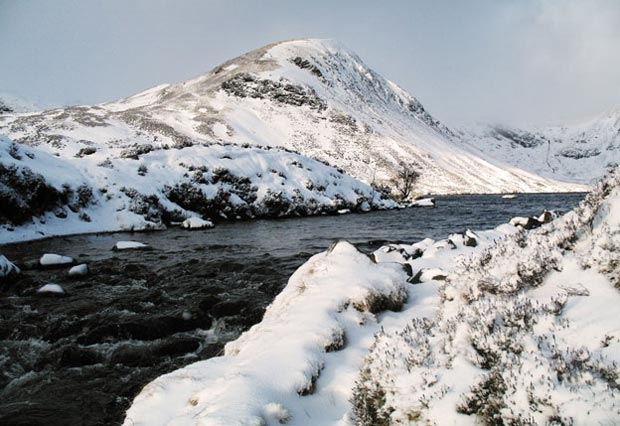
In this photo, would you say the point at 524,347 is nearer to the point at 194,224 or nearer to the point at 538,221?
the point at 538,221

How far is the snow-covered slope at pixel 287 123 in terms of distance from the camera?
103375 millimetres

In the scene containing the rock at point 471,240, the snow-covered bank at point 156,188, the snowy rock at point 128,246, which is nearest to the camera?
the rock at point 471,240

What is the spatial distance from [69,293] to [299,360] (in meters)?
10.8

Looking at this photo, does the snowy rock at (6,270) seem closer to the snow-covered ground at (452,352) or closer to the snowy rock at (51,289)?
the snowy rock at (51,289)

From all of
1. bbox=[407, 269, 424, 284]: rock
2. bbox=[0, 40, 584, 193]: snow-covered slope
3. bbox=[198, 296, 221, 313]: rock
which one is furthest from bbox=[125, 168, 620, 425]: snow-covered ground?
bbox=[0, 40, 584, 193]: snow-covered slope

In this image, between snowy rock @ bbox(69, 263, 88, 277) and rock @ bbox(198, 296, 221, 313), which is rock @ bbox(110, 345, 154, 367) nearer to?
rock @ bbox(198, 296, 221, 313)

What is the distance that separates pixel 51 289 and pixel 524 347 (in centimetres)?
1398

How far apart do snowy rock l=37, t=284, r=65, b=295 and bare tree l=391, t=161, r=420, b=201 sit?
6986cm

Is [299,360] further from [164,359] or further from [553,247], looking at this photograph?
[553,247]

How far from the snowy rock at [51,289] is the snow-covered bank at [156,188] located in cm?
1358

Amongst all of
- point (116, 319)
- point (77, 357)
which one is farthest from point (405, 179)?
point (77, 357)

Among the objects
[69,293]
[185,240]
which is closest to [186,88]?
[185,240]

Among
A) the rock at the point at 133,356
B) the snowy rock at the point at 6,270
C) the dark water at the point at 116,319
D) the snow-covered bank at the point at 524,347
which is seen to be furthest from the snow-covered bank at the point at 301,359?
the snowy rock at the point at 6,270

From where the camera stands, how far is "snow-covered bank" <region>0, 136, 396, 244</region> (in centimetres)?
2595
